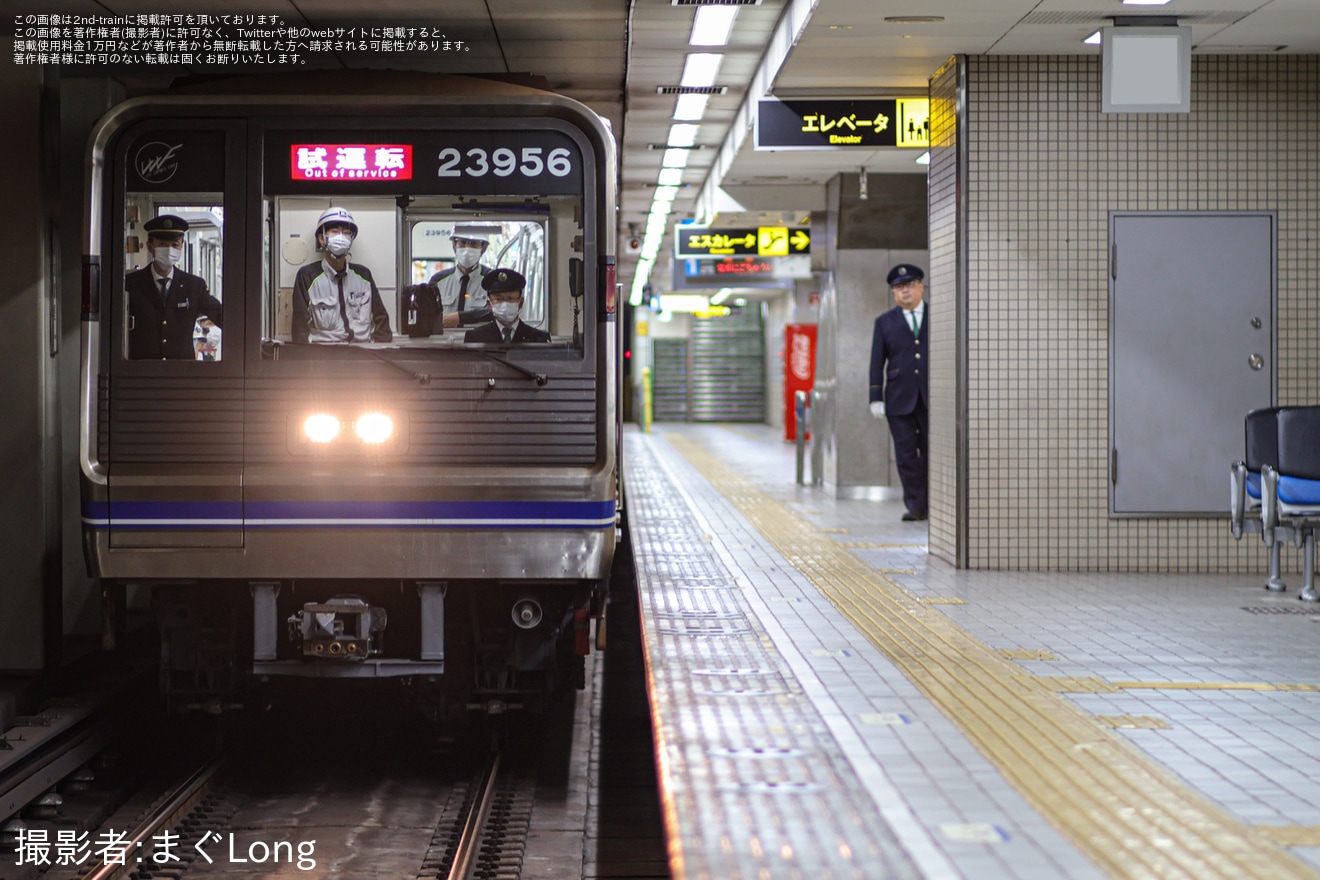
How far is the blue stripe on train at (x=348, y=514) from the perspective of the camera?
578cm

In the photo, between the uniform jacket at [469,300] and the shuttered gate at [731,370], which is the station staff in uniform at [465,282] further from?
the shuttered gate at [731,370]

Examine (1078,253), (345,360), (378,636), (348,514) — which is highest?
(1078,253)

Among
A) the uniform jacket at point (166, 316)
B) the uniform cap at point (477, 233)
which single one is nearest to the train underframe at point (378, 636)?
the uniform jacket at point (166, 316)

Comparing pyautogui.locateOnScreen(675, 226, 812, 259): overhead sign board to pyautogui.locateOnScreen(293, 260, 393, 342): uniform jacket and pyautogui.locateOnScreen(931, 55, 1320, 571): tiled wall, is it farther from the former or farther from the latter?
pyautogui.locateOnScreen(293, 260, 393, 342): uniform jacket

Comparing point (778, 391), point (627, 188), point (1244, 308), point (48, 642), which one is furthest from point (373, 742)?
point (778, 391)

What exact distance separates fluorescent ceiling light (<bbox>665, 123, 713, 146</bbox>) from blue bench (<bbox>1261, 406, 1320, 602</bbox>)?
7.43 m

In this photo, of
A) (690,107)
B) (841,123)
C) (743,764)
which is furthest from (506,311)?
(690,107)

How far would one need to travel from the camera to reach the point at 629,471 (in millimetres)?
17719

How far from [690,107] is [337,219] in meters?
7.57

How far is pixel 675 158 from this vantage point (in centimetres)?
1588

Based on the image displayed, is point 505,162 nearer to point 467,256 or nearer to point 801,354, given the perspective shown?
point 467,256

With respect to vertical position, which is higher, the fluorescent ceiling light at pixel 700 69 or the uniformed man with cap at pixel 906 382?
the fluorescent ceiling light at pixel 700 69

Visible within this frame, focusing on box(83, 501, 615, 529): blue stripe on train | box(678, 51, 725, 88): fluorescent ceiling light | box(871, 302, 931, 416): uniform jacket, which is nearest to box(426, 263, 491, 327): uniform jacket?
box(83, 501, 615, 529): blue stripe on train

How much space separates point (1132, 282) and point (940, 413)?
1.45 metres
